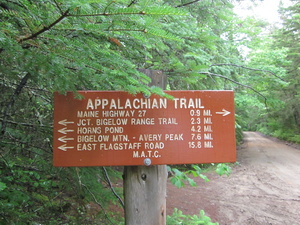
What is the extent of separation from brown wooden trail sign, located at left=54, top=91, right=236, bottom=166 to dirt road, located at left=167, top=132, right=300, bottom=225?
4.64 meters

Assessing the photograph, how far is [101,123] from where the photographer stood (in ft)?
6.03

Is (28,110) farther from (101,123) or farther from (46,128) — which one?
(101,123)

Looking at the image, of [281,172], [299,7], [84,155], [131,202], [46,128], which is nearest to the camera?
[84,155]

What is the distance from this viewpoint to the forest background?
4.63 feet

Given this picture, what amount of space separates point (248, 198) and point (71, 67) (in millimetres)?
6958

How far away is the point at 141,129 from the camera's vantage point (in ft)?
6.11

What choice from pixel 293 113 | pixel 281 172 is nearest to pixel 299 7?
pixel 293 113

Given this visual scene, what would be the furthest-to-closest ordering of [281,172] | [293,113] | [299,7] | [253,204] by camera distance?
[293,113] < [299,7] < [281,172] < [253,204]

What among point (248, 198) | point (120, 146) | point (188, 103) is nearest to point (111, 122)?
point (120, 146)

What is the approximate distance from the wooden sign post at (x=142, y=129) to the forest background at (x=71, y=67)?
17cm

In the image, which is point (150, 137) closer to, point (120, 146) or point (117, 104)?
point (120, 146)

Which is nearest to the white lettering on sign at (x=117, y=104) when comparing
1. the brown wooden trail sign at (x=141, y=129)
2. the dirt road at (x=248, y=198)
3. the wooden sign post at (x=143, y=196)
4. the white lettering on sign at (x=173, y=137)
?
the brown wooden trail sign at (x=141, y=129)

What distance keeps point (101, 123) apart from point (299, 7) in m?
22.5

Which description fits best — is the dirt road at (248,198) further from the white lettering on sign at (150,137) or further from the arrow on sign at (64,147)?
the arrow on sign at (64,147)
